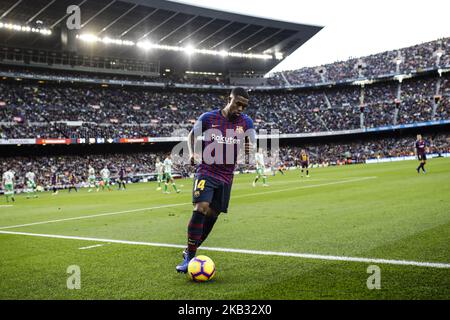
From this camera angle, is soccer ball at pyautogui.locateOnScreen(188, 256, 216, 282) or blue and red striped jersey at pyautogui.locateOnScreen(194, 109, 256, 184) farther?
blue and red striped jersey at pyautogui.locateOnScreen(194, 109, 256, 184)

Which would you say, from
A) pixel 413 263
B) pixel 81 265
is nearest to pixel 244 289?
pixel 413 263

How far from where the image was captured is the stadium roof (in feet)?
151

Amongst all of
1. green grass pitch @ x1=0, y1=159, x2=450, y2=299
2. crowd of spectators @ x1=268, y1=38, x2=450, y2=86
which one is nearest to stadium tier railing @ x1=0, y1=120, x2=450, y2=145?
crowd of spectators @ x1=268, y1=38, x2=450, y2=86

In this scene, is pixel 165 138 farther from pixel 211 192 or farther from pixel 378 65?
pixel 211 192

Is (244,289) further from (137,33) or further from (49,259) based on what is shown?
(137,33)

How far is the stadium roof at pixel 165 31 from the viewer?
1816 inches

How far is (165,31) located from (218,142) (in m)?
53.4

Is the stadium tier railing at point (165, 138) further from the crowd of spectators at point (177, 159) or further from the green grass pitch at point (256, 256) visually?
the green grass pitch at point (256, 256)

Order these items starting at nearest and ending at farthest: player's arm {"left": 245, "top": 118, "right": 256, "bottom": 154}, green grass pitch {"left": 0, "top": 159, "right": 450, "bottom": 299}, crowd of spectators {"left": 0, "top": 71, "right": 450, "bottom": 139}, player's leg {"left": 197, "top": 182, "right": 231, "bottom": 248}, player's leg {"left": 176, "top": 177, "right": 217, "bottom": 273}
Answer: green grass pitch {"left": 0, "top": 159, "right": 450, "bottom": 299}
player's leg {"left": 176, "top": 177, "right": 217, "bottom": 273}
player's leg {"left": 197, "top": 182, "right": 231, "bottom": 248}
player's arm {"left": 245, "top": 118, "right": 256, "bottom": 154}
crowd of spectators {"left": 0, "top": 71, "right": 450, "bottom": 139}

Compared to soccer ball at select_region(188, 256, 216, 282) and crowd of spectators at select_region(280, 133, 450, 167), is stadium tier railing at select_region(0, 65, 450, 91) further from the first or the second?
soccer ball at select_region(188, 256, 216, 282)

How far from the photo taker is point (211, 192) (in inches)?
212

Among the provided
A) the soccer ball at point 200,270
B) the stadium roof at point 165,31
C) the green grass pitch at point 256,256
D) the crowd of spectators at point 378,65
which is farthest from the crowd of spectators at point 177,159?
the soccer ball at point 200,270

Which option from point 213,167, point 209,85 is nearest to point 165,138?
point 209,85
